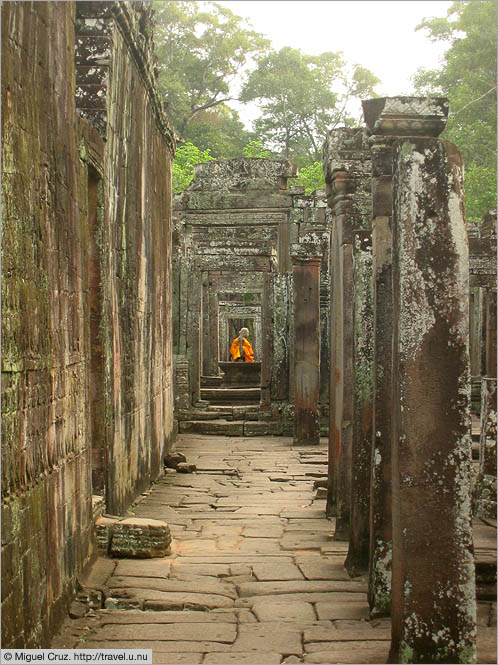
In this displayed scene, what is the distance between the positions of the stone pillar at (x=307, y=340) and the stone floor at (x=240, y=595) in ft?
15.3

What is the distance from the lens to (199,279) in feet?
57.5

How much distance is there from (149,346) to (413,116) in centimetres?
648

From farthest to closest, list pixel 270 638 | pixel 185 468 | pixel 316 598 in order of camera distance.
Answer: pixel 185 468 → pixel 316 598 → pixel 270 638

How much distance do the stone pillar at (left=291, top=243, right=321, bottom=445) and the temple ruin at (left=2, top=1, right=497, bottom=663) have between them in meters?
2.61

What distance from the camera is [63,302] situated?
529 cm

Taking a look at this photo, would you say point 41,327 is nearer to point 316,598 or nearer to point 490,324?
point 316,598

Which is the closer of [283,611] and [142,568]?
[283,611]

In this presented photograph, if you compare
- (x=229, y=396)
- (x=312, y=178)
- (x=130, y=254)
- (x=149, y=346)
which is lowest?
(x=229, y=396)

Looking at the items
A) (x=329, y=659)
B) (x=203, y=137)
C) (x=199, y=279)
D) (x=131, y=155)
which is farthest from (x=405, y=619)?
(x=203, y=137)

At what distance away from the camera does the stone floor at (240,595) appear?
15.8 feet

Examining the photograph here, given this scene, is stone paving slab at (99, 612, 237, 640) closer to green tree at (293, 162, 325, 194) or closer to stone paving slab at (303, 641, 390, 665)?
stone paving slab at (303, 641, 390, 665)

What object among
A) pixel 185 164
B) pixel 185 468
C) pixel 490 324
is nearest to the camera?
pixel 185 468

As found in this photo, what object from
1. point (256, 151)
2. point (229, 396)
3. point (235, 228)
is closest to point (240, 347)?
point (229, 396)

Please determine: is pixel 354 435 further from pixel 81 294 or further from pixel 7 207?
pixel 7 207
